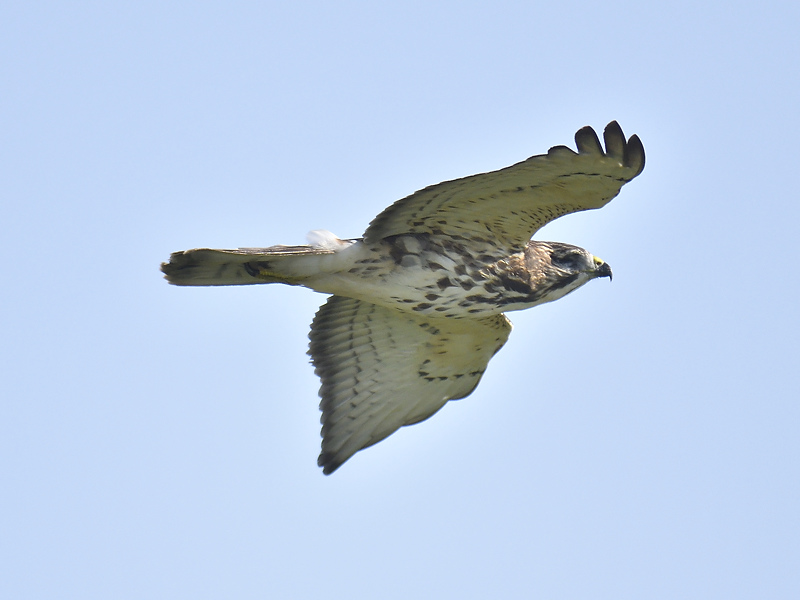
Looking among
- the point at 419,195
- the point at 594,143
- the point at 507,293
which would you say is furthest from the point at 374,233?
the point at 594,143

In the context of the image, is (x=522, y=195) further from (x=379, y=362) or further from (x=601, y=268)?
(x=379, y=362)

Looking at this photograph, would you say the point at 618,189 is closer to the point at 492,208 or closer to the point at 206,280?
the point at 492,208

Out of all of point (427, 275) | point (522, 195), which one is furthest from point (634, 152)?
point (427, 275)

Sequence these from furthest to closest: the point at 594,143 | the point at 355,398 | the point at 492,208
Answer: the point at 355,398 < the point at 492,208 < the point at 594,143

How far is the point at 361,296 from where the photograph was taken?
8.55 metres

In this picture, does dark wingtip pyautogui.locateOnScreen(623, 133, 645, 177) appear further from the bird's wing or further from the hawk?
the bird's wing

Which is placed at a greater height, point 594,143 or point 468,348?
point 594,143

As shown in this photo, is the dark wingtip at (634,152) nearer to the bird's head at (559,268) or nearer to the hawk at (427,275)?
the hawk at (427,275)

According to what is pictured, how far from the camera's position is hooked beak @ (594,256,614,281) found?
890cm

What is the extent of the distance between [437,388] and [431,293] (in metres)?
1.39

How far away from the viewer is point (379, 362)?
30.8 ft

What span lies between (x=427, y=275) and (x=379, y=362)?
4.33 feet

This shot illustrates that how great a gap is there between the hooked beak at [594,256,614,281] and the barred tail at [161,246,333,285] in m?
2.06

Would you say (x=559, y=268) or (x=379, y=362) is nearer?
(x=559, y=268)
